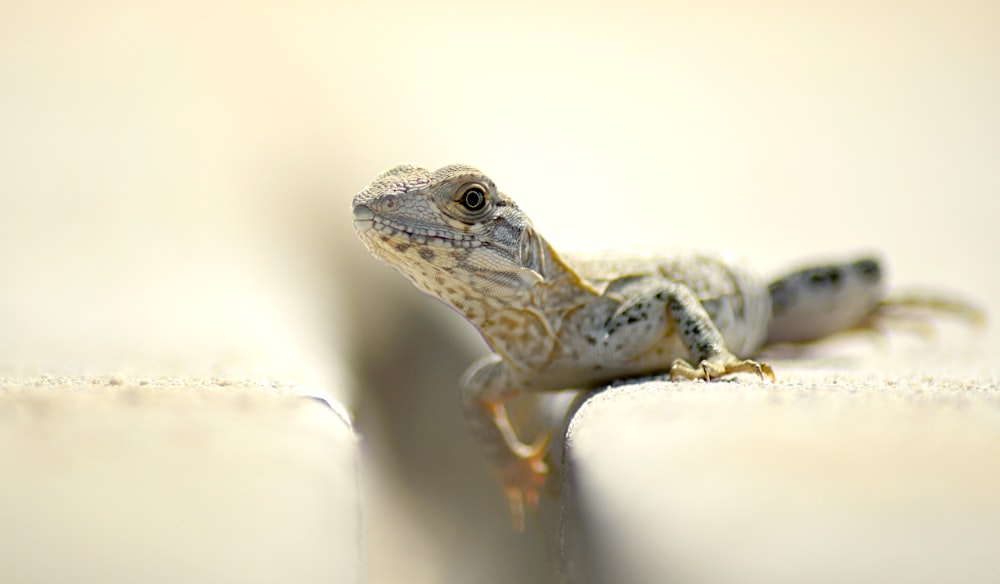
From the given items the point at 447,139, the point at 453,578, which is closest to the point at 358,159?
the point at 447,139

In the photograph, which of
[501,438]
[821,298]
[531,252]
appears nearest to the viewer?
[531,252]

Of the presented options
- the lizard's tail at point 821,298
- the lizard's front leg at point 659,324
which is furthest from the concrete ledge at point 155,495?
the lizard's tail at point 821,298

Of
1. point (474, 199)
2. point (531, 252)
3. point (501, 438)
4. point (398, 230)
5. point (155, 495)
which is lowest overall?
point (501, 438)

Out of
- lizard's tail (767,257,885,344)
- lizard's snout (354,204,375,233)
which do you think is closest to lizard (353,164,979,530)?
lizard's snout (354,204,375,233)

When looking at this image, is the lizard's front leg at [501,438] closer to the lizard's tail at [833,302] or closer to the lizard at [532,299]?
the lizard at [532,299]

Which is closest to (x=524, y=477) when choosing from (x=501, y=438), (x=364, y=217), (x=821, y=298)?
(x=501, y=438)

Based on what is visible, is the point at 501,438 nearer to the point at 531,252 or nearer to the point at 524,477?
the point at 524,477

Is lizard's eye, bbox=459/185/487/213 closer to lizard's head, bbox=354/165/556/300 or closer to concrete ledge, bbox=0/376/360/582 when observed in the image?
lizard's head, bbox=354/165/556/300
